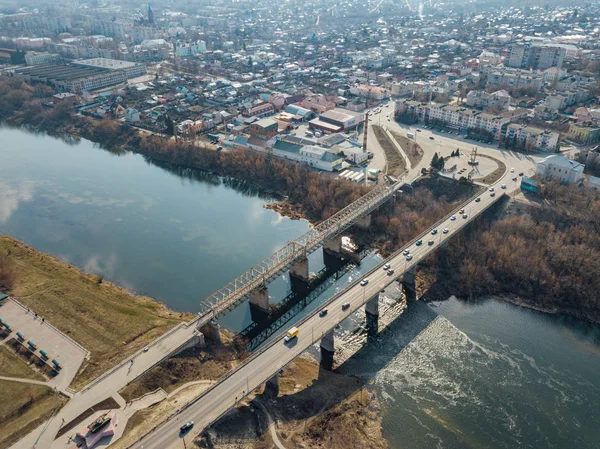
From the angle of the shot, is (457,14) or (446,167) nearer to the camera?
(446,167)

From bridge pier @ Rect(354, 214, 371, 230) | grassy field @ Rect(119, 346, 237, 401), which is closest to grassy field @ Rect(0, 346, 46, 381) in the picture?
grassy field @ Rect(119, 346, 237, 401)

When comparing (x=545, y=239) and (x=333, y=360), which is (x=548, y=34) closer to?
(x=545, y=239)

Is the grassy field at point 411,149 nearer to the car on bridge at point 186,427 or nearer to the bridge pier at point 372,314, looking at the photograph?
the bridge pier at point 372,314

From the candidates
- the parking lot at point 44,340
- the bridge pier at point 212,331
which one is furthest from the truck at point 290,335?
the parking lot at point 44,340

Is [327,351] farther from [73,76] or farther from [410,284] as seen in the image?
[73,76]

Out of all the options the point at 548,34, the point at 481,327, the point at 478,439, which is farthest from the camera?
the point at 548,34

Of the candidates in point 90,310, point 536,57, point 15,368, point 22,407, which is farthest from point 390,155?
point 536,57

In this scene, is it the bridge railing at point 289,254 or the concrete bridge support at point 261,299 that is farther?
the concrete bridge support at point 261,299

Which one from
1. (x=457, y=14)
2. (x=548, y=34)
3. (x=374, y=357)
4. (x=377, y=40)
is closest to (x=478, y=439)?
(x=374, y=357)
